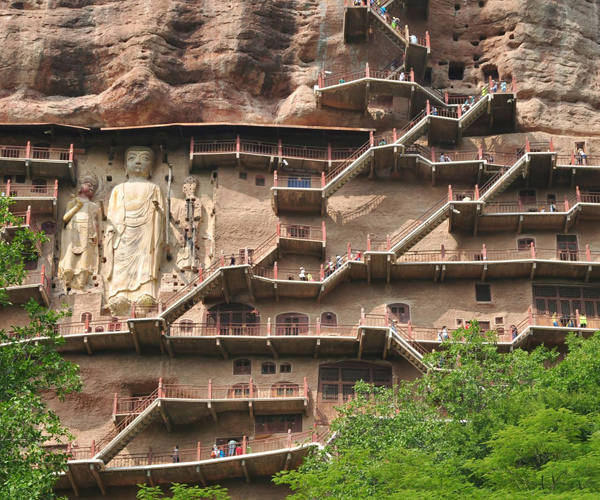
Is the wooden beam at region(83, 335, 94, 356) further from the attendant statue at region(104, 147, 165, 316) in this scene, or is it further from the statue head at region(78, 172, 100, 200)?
the statue head at region(78, 172, 100, 200)

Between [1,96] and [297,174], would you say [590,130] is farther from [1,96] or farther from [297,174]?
[1,96]

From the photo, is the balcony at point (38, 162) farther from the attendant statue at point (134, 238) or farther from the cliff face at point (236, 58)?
the attendant statue at point (134, 238)

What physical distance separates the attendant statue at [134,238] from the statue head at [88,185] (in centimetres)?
96

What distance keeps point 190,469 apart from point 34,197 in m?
13.5

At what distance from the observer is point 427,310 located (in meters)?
50.0

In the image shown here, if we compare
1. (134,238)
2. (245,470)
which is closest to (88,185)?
(134,238)

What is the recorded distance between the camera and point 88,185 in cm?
5259

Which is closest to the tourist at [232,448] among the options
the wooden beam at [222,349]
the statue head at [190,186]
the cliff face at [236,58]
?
the wooden beam at [222,349]

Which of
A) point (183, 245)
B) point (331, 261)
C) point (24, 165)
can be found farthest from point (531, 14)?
point (24, 165)

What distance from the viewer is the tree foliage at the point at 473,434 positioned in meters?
35.1

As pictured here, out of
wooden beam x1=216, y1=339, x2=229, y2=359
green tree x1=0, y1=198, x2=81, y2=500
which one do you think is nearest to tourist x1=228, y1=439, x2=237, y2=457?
wooden beam x1=216, y1=339, x2=229, y2=359

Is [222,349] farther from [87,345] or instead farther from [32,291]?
[32,291]

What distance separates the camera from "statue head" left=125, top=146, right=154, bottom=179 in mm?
53000

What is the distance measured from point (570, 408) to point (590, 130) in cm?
1901
